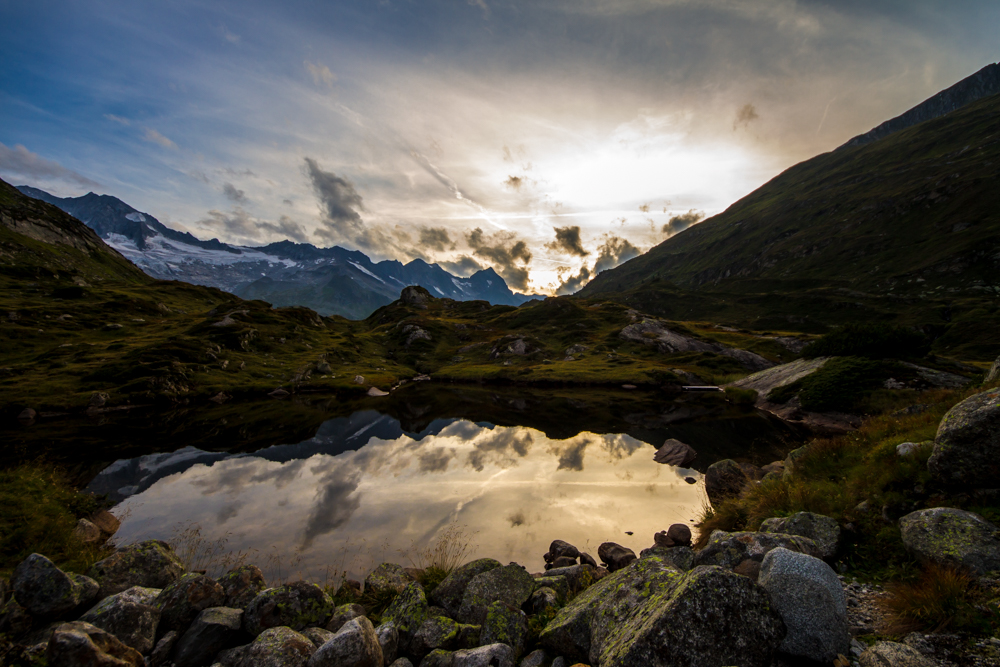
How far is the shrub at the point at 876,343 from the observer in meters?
52.2

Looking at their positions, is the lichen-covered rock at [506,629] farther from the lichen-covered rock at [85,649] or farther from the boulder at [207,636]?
the lichen-covered rock at [85,649]

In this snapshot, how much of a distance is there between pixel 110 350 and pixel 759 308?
239341 mm

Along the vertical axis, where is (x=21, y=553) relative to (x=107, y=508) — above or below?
above

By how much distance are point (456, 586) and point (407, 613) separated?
288cm

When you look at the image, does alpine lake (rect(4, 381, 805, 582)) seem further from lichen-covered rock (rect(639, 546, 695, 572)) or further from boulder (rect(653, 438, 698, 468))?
lichen-covered rock (rect(639, 546, 695, 572))

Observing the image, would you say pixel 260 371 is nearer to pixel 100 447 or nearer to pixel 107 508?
pixel 100 447

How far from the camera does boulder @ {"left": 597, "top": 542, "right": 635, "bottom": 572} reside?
19.8 meters

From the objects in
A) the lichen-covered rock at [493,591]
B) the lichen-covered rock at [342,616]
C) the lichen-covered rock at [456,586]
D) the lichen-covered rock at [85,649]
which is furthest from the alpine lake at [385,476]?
the lichen-covered rock at [85,649]

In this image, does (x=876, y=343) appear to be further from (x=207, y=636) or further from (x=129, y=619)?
(x=129, y=619)

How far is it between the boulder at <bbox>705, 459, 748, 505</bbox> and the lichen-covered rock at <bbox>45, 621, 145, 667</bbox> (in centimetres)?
2713

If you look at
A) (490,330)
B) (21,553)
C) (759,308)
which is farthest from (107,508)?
(759,308)

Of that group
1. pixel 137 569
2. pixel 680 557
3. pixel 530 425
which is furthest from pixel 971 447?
pixel 530 425

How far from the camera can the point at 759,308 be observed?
18888 cm

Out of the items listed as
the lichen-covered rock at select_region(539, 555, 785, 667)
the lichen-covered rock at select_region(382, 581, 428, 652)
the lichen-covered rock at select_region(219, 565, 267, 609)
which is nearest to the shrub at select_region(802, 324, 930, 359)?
the lichen-covered rock at select_region(539, 555, 785, 667)
